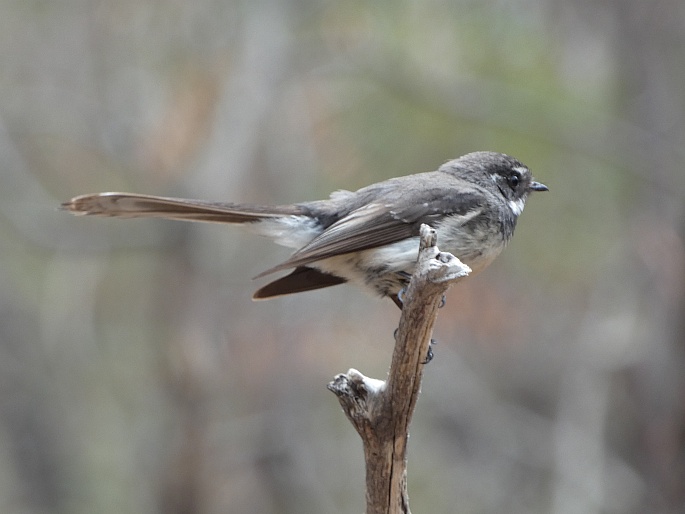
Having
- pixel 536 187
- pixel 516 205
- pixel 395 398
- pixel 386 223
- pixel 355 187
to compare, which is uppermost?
pixel 355 187

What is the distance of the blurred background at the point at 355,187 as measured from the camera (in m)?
8.75

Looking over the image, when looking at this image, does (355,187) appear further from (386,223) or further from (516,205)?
(386,223)

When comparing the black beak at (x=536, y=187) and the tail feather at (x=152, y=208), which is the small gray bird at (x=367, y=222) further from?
the black beak at (x=536, y=187)

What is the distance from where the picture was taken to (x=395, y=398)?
395cm

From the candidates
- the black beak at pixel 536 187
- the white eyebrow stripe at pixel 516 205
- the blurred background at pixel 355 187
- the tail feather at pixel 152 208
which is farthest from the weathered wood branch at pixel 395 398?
the blurred background at pixel 355 187

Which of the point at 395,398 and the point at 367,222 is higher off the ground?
the point at 367,222

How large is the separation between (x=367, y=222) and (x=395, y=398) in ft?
3.71

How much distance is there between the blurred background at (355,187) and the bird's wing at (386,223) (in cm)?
392

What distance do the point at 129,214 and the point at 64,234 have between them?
456 centimetres

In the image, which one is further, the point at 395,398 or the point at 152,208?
the point at 152,208

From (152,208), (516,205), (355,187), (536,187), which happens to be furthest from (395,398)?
(355,187)

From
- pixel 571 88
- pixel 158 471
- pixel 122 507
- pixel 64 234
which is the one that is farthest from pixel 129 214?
pixel 122 507

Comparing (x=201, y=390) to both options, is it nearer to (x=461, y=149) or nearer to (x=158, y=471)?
(x=158, y=471)

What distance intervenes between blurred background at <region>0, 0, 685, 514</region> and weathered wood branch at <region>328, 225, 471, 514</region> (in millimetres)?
4887
